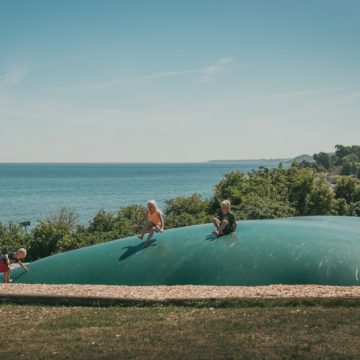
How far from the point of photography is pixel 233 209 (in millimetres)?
29703

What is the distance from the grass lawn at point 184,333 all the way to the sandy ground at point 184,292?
699 mm

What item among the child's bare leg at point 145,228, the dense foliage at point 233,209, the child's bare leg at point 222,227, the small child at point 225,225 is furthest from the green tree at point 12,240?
the child's bare leg at point 222,227

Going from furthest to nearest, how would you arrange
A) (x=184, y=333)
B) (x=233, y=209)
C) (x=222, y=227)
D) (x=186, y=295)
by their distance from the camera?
(x=233, y=209), (x=222, y=227), (x=186, y=295), (x=184, y=333)

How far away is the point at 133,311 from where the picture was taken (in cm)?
1085

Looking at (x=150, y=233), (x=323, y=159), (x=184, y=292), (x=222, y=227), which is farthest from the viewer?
(x=323, y=159)

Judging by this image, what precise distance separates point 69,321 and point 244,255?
18.9ft

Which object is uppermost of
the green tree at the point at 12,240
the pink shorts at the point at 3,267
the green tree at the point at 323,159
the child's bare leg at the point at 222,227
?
the green tree at the point at 323,159

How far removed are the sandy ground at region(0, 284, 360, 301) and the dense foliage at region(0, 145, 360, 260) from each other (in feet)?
35.3

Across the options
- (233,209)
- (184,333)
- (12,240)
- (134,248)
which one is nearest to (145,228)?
(134,248)

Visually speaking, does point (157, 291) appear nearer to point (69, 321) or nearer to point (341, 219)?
point (69, 321)

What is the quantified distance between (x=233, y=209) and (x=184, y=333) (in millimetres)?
21097

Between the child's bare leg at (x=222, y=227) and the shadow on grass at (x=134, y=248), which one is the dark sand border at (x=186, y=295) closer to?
the shadow on grass at (x=134, y=248)

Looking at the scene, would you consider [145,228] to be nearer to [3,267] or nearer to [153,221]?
[153,221]

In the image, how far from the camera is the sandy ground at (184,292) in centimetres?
1118
